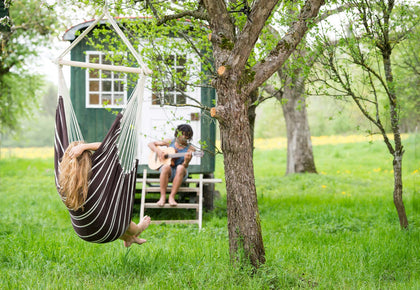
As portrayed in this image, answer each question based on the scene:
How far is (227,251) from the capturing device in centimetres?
419

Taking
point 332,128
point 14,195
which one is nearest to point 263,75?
point 14,195

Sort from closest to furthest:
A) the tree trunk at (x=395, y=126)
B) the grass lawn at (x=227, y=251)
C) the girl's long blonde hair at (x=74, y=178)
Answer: the girl's long blonde hair at (x=74, y=178), the grass lawn at (x=227, y=251), the tree trunk at (x=395, y=126)

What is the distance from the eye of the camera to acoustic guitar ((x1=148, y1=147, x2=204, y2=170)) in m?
6.20

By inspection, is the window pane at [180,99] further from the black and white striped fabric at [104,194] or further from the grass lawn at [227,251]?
the black and white striped fabric at [104,194]

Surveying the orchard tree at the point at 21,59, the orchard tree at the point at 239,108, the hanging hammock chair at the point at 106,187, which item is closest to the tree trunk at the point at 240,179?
the orchard tree at the point at 239,108

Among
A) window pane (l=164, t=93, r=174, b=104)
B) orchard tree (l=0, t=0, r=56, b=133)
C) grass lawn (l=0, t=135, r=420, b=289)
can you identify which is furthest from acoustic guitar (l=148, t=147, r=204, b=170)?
orchard tree (l=0, t=0, r=56, b=133)

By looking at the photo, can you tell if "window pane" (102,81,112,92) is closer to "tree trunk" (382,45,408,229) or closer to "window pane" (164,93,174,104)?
"window pane" (164,93,174,104)

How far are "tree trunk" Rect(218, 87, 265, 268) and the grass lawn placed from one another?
17 centimetres

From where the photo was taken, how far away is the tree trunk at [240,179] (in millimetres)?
3490

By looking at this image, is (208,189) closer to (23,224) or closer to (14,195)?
(23,224)

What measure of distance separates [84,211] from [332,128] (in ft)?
88.1

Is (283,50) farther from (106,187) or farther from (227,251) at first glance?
(227,251)

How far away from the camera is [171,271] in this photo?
12.0 ft

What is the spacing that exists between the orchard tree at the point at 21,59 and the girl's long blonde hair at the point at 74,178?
9.21 metres
